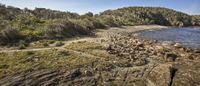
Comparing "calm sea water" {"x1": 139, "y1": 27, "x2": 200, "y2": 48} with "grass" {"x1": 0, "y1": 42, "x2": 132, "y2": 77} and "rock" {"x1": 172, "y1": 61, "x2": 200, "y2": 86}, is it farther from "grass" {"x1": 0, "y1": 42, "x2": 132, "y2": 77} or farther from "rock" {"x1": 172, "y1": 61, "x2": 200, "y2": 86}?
"grass" {"x1": 0, "y1": 42, "x2": 132, "y2": 77}

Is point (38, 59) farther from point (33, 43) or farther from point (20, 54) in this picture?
point (33, 43)

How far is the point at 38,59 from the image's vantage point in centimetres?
1762

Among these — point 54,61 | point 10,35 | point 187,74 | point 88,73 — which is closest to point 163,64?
point 187,74

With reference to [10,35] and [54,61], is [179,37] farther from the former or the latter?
[54,61]

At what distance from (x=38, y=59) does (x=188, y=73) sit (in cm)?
918

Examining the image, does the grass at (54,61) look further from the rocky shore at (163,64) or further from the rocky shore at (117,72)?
the rocky shore at (163,64)

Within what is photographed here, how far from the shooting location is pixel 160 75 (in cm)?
1520

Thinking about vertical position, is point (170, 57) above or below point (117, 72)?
below

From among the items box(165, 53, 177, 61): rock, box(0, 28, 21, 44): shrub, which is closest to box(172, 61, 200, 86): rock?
box(165, 53, 177, 61): rock

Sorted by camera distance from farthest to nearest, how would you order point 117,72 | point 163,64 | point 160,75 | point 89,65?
point 163,64 → point 89,65 → point 117,72 → point 160,75

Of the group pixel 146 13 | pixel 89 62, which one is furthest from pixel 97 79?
pixel 146 13

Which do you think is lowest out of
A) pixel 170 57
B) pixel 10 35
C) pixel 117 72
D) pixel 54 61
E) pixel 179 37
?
pixel 179 37

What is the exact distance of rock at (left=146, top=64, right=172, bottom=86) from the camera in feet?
46.9

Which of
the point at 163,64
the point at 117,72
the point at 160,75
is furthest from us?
the point at 163,64
